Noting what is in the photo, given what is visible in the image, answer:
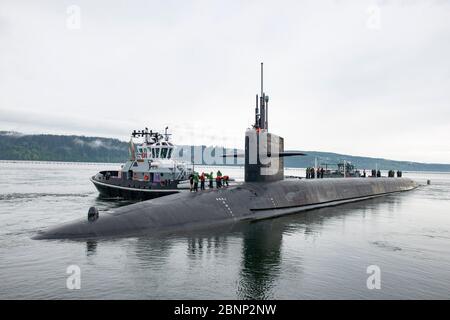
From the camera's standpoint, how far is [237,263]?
526 inches

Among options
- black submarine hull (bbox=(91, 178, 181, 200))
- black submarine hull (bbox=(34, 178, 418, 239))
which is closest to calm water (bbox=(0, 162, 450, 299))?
black submarine hull (bbox=(34, 178, 418, 239))

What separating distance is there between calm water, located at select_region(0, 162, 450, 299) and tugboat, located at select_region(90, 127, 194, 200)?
17036mm

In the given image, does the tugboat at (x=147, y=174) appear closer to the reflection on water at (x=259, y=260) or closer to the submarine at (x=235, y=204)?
the submarine at (x=235, y=204)

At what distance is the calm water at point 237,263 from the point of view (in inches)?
414

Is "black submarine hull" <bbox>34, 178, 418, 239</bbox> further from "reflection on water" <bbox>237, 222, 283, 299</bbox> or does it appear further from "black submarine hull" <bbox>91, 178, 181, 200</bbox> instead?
"black submarine hull" <bbox>91, 178, 181, 200</bbox>

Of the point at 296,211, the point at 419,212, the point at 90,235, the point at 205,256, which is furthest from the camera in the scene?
the point at 419,212

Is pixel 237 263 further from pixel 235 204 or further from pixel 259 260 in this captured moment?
pixel 235 204

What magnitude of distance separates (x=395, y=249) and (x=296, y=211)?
9.98 m

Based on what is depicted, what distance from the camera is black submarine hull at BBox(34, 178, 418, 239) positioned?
53.5 feet

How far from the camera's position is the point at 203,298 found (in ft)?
32.6

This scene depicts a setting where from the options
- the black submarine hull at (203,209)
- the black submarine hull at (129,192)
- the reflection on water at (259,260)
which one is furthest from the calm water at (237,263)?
the black submarine hull at (129,192)

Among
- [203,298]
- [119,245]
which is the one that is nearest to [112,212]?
[119,245]
